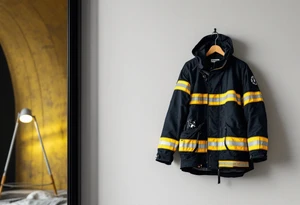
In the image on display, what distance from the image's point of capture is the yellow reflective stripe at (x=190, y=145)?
2508 mm

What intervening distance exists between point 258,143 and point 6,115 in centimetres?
143

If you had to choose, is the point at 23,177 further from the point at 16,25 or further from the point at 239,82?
the point at 239,82

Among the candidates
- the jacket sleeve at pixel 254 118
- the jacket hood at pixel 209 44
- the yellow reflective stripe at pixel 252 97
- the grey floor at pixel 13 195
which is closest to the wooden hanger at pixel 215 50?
the jacket hood at pixel 209 44

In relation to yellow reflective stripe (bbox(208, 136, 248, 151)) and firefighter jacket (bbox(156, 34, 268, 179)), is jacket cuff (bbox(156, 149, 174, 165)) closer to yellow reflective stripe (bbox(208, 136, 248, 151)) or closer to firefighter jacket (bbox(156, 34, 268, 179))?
firefighter jacket (bbox(156, 34, 268, 179))

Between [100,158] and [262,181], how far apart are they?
3.25ft

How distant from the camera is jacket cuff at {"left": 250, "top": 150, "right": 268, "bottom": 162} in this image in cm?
238

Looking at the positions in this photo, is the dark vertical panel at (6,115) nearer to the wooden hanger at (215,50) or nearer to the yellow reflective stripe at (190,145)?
the yellow reflective stripe at (190,145)

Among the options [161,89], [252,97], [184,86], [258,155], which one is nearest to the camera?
[258,155]

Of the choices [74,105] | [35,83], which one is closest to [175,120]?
[74,105]

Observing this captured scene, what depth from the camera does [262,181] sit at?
2.58m

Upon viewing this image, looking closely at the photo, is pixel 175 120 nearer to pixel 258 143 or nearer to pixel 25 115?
pixel 258 143

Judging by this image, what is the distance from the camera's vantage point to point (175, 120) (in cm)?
259

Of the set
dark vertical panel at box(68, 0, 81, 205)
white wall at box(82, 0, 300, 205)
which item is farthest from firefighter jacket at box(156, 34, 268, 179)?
dark vertical panel at box(68, 0, 81, 205)

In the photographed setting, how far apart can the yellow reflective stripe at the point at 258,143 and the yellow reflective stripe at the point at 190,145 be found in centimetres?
26
